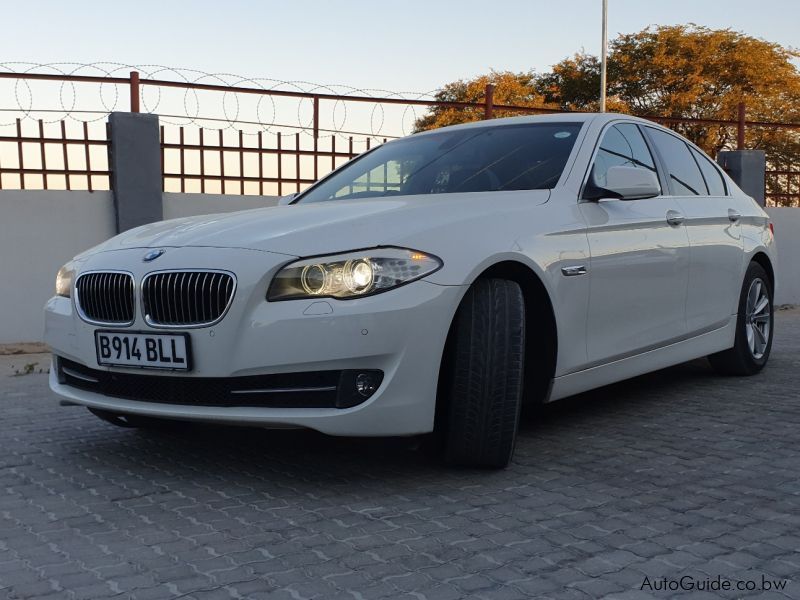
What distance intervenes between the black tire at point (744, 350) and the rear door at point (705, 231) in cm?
17

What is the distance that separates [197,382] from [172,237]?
0.70 metres

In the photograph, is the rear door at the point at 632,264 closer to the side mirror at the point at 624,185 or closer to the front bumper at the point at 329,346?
the side mirror at the point at 624,185

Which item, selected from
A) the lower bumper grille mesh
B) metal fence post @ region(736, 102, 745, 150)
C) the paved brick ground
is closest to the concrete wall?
the paved brick ground

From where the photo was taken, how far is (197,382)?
3.28 metres

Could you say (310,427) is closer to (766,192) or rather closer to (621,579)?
(621,579)

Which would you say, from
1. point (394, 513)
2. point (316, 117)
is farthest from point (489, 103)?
point (394, 513)

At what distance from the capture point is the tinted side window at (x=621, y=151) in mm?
4402

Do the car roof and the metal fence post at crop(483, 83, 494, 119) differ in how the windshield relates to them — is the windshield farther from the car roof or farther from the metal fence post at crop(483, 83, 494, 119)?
the metal fence post at crop(483, 83, 494, 119)

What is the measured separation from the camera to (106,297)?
11.7 ft

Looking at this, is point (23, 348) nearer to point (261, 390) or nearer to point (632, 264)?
point (261, 390)

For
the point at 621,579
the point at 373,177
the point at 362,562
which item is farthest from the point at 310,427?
the point at 373,177

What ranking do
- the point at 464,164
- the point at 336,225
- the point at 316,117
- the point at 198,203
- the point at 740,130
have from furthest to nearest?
1. the point at 740,130
2. the point at 316,117
3. the point at 198,203
4. the point at 464,164
5. the point at 336,225

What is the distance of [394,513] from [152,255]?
1390 mm

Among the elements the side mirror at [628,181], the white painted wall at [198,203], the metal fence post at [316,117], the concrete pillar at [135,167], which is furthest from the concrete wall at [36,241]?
the side mirror at [628,181]
